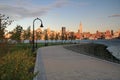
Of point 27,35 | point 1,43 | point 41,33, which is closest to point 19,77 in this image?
point 1,43

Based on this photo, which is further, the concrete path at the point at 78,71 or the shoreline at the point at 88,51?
the shoreline at the point at 88,51

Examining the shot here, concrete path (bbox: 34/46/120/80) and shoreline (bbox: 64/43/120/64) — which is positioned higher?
concrete path (bbox: 34/46/120/80)

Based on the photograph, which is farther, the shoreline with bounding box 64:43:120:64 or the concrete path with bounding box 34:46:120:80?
the shoreline with bounding box 64:43:120:64

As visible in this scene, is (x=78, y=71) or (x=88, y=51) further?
(x=88, y=51)

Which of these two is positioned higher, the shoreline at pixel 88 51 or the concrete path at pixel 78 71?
the concrete path at pixel 78 71

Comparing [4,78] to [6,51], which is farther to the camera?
[6,51]

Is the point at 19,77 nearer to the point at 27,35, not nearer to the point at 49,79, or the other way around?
the point at 49,79

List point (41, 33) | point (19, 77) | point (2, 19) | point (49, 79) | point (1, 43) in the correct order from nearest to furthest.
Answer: point (19, 77) < point (1, 43) < point (49, 79) < point (2, 19) < point (41, 33)

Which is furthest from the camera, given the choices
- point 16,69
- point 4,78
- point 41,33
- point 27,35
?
point 41,33

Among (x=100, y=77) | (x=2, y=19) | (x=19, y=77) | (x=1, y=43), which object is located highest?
(x=2, y=19)

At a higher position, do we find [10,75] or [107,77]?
[10,75]

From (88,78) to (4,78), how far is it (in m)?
7.30

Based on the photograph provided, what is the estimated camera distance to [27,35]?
126625 mm

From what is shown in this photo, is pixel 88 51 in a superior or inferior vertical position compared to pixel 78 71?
inferior
